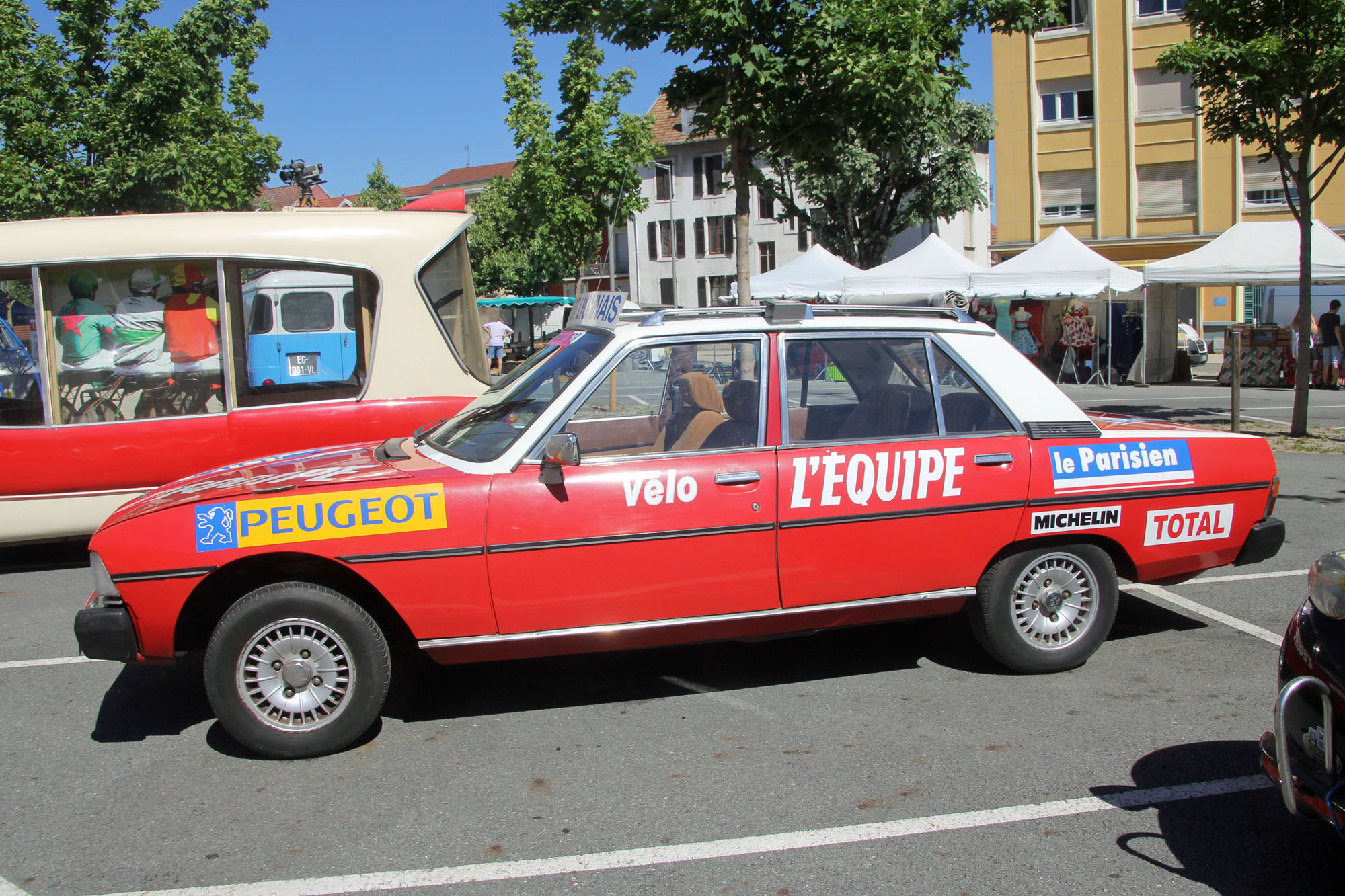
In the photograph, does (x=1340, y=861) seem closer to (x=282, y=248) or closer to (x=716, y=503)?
(x=716, y=503)

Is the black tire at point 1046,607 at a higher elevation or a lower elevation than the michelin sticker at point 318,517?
lower

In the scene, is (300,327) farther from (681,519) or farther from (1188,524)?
(1188,524)

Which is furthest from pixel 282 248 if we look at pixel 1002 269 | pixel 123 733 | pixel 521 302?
pixel 521 302

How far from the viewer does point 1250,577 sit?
6.45 m

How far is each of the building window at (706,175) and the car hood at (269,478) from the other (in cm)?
5165

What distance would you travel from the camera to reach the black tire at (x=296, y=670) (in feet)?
13.1

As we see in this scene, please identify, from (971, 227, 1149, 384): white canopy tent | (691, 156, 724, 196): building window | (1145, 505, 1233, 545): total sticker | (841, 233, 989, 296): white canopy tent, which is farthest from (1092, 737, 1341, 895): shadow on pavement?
(691, 156, 724, 196): building window

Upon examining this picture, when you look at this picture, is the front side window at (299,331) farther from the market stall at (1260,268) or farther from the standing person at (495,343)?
the standing person at (495,343)

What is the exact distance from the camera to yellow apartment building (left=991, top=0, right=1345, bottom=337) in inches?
1390

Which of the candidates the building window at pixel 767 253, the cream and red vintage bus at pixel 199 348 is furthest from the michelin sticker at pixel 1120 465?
the building window at pixel 767 253

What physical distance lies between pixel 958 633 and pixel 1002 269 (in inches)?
692

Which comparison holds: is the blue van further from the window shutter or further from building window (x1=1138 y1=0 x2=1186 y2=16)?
building window (x1=1138 y1=0 x2=1186 y2=16)

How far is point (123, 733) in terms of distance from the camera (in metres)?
4.42

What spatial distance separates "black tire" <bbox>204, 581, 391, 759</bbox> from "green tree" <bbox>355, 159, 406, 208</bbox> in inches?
2651
